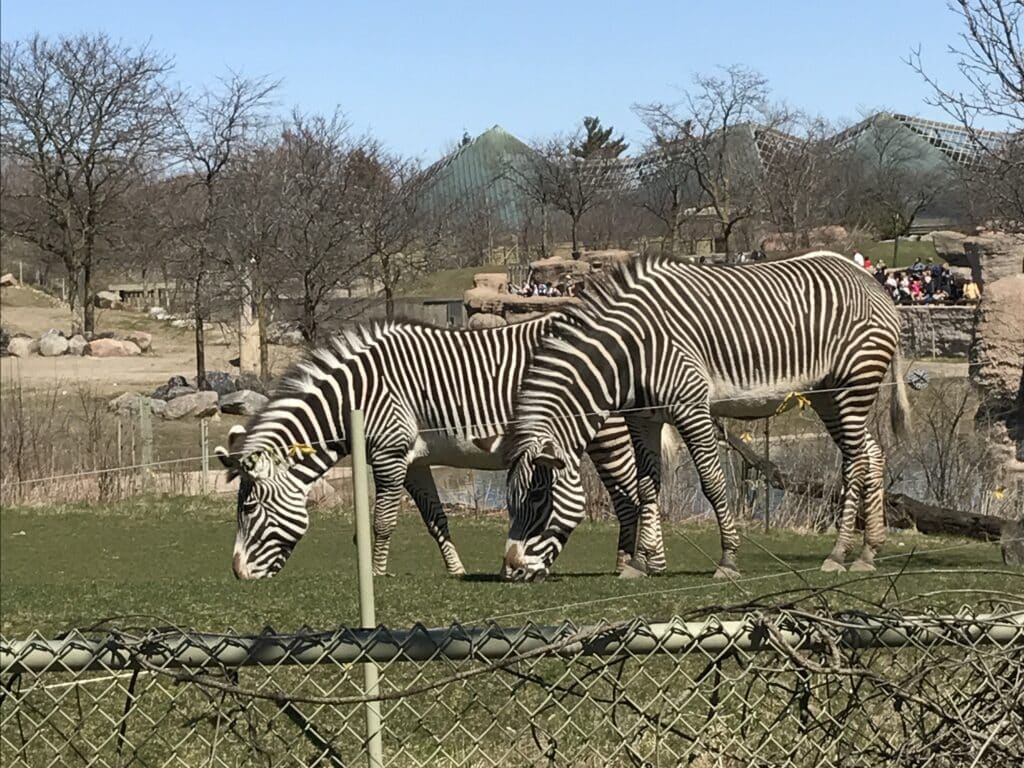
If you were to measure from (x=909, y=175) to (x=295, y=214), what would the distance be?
3725 cm

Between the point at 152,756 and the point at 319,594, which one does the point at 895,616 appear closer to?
the point at 152,756

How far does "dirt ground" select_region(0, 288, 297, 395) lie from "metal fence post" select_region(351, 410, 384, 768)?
19138mm

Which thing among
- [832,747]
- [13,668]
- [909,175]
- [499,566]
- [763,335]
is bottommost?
[499,566]

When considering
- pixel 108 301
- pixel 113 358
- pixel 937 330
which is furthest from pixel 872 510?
pixel 108 301

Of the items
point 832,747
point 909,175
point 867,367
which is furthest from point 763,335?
point 909,175

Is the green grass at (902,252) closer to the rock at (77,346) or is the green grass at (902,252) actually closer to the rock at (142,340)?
the rock at (142,340)

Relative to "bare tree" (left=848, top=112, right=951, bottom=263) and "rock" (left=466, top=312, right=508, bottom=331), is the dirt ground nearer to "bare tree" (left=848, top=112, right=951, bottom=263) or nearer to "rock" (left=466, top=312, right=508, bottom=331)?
"rock" (left=466, top=312, right=508, bottom=331)

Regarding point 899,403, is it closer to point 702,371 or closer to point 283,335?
point 702,371

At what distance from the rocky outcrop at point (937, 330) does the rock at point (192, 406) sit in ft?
36.6

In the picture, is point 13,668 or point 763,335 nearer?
point 13,668

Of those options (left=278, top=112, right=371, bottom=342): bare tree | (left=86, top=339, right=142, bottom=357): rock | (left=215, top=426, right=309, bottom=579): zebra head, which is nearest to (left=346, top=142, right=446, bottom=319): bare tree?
(left=278, top=112, right=371, bottom=342): bare tree

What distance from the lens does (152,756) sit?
15.8 feet

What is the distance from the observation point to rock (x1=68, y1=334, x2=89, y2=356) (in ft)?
105

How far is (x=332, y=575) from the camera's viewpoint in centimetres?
949
